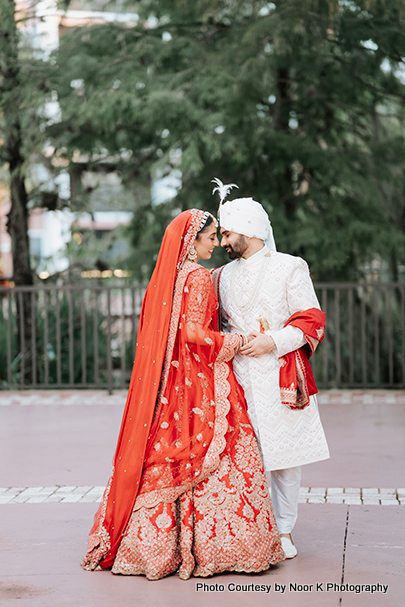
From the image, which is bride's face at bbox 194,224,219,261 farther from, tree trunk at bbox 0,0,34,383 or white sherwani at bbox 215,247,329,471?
tree trunk at bbox 0,0,34,383

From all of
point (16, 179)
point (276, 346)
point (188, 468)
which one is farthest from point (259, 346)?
point (16, 179)

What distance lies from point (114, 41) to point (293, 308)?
23.1 feet

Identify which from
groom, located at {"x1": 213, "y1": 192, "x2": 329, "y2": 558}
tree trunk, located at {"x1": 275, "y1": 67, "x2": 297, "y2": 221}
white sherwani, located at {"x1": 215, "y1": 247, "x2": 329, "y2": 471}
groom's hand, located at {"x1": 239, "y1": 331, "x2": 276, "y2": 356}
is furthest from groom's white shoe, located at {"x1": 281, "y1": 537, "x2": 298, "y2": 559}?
tree trunk, located at {"x1": 275, "y1": 67, "x2": 297, "y2": 221}

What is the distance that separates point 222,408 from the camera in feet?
11.8

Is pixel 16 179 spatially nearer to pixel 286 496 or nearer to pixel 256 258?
pixel 256 258

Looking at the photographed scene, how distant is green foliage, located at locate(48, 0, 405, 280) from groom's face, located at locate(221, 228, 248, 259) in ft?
15.0

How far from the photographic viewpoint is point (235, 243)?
376cm

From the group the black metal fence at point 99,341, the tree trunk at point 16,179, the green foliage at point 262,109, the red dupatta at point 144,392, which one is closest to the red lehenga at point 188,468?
the red dupatta at point 144,392

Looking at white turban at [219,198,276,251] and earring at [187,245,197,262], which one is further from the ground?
white turban at [219,198,276,251]

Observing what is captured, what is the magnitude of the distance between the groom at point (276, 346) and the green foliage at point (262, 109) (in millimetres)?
4587

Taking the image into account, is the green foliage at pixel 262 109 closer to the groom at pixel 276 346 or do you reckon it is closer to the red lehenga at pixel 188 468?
the groom at pixel 276 346

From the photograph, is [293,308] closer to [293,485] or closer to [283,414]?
[283,414]

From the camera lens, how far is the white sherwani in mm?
3654

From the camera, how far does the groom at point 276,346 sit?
3.65m
